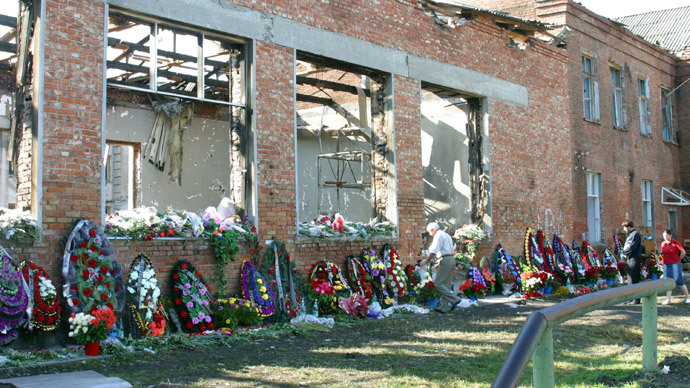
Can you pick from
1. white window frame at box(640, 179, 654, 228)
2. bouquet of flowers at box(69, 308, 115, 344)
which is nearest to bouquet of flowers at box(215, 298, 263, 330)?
bouquet of flowers at box(69, 308, 115, 344)

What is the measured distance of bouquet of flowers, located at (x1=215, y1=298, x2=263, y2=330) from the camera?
965 cm

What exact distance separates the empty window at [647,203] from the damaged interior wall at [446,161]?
1017 centimetres

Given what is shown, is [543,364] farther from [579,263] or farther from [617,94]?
[617,94]

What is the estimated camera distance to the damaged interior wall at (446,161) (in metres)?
17.3

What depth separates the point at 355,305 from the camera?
1145 centimetres

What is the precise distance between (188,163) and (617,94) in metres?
14.8

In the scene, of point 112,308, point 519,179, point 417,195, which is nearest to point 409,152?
point 417,195

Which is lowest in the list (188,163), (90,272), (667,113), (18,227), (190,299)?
(190,299)

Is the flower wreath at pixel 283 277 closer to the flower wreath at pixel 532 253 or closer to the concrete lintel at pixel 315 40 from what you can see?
the concrete lintel at pixel 315 40

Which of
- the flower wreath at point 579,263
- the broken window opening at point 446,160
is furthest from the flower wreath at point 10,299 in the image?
the flower wreath at point 579,263

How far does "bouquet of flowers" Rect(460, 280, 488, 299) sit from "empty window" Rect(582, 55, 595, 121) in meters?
9.20

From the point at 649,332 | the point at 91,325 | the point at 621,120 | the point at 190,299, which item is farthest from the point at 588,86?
the point at 91,325

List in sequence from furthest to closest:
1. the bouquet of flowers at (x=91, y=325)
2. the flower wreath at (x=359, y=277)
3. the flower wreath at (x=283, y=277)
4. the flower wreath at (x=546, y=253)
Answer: the flower wreath at (x=546, y=253), the flower wreath at (x=359, y=277), the flower wreath at (x=283, y=277), the bouquet of flowers at (x=91, y=325)

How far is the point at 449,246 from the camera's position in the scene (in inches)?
500
